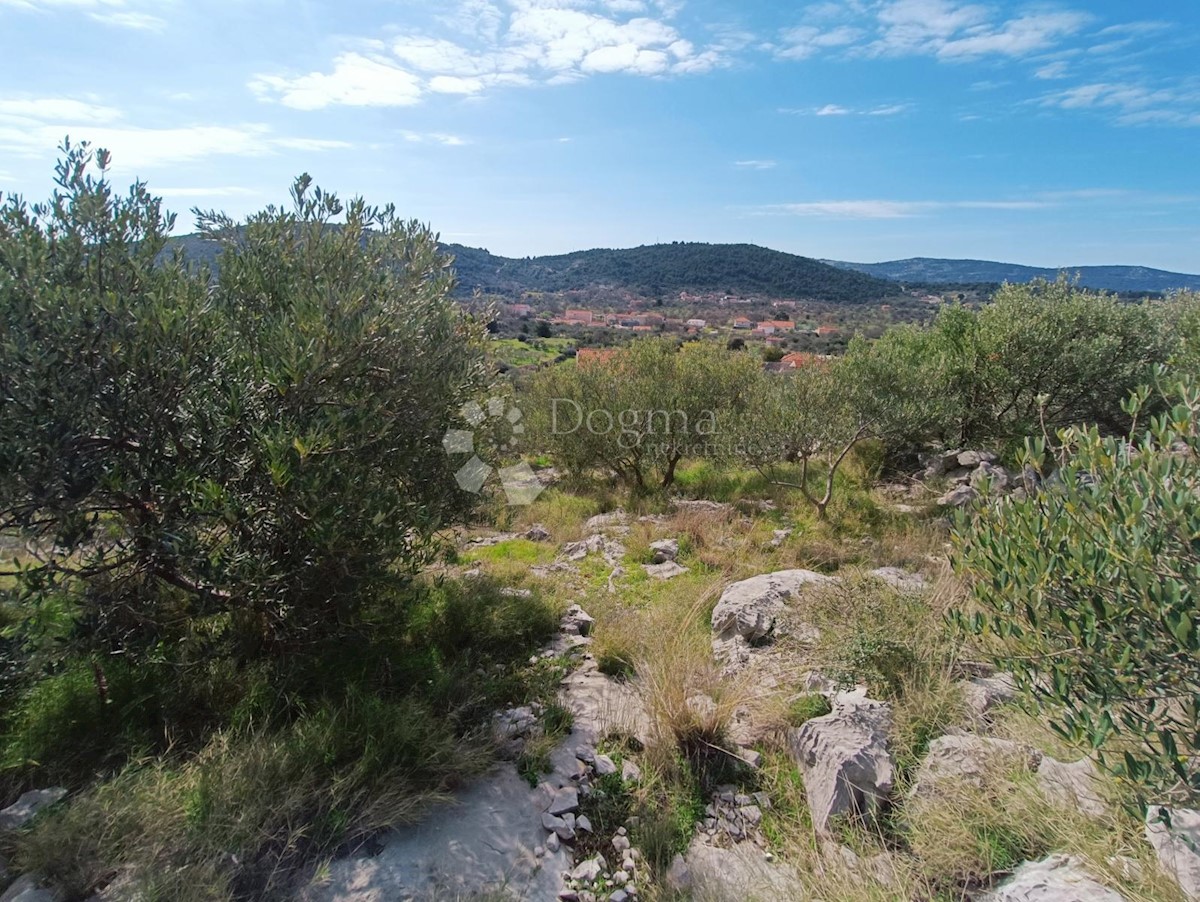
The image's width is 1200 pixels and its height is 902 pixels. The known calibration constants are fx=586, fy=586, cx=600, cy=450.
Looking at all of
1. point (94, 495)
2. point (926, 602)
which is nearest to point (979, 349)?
point (926, 602)

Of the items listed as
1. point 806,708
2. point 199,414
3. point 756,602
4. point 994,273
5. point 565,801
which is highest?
point 994,273

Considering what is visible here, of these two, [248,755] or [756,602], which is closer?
[248,755]

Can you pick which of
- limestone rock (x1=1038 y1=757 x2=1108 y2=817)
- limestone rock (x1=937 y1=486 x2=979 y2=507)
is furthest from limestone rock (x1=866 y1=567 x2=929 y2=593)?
limestone rock (x1=937 y1=486 x2=979 y2=507)

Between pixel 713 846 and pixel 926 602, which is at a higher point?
pixel 926 602

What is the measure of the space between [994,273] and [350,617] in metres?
96.3

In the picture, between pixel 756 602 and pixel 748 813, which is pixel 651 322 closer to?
pixel 756 602

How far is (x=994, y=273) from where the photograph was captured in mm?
79562

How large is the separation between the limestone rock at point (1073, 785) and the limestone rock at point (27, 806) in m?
6.49

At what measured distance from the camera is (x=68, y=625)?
4.48 meters

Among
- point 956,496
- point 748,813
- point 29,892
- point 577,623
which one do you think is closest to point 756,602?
point 577,623

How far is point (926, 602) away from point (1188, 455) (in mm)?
3932

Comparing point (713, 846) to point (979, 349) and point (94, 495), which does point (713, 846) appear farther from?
point (979, 349)

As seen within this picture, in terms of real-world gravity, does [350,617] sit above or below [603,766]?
above

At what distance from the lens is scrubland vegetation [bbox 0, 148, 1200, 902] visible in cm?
295
